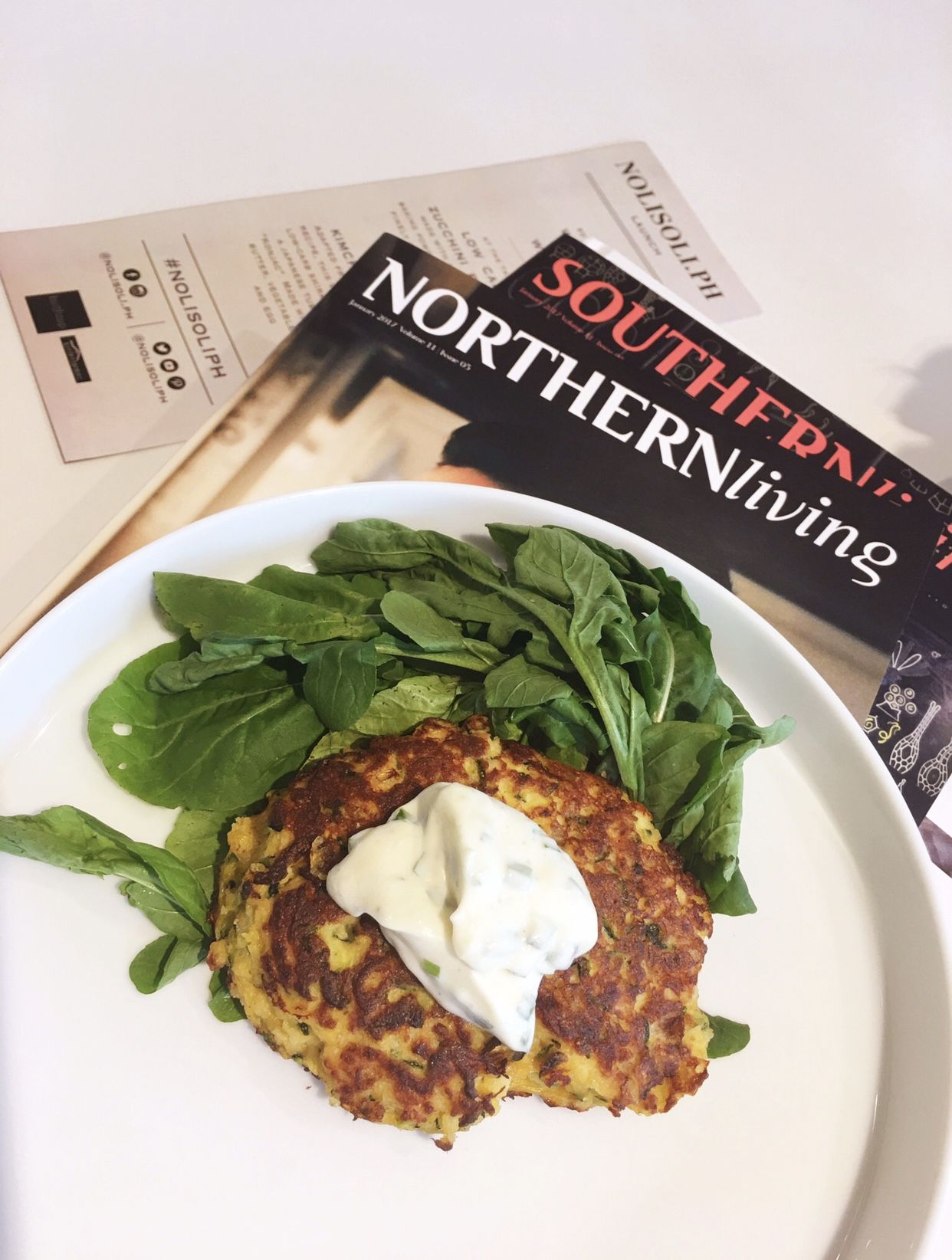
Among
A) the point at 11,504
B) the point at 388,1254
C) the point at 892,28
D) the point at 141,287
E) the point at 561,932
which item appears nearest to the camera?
the point at 561,932

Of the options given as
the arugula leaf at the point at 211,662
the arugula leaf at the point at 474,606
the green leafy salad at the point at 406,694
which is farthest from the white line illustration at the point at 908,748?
the arugula leaf at the point at 211,662

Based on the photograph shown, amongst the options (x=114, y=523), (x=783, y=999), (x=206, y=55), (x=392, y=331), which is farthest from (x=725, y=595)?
(x=206, y=55)

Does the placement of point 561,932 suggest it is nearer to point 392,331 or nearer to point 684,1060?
point 684,1060

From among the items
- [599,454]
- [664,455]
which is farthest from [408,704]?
[664,455]

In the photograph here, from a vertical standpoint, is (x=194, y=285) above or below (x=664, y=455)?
below

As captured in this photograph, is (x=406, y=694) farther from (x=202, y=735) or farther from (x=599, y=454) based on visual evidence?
(x=599, y=454)

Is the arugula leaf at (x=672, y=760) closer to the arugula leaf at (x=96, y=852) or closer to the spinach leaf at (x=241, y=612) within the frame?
the spinach leaf at (x=241, y=612)

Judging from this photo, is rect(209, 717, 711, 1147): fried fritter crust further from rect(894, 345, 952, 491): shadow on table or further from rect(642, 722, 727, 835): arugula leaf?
rect(894, 345, 952, 491): shadow on table
